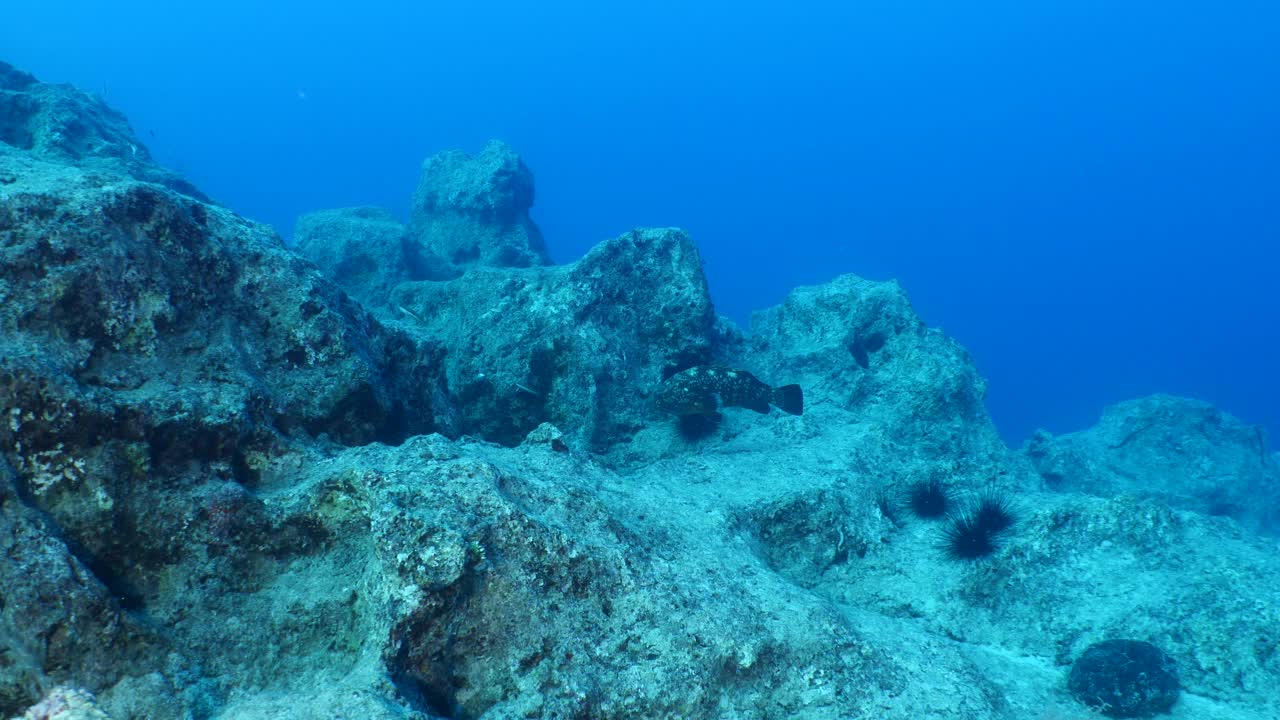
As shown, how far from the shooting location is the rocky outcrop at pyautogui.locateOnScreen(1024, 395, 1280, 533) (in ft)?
41.2

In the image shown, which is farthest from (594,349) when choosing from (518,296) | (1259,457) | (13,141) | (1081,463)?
(1259,457)

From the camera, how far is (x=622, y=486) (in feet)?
16.5

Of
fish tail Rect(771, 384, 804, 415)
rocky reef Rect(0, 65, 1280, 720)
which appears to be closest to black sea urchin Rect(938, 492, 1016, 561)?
rocky reef Rect(0, 65, 1280, 720)

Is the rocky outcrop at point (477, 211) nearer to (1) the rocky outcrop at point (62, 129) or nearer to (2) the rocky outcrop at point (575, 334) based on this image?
(2) the rocky outcrop at point (575, 334)

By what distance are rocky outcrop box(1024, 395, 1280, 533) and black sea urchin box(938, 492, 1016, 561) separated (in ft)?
22.6

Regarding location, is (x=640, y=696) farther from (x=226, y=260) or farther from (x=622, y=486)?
(x=226, y=260)

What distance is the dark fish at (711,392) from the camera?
7.67 metres

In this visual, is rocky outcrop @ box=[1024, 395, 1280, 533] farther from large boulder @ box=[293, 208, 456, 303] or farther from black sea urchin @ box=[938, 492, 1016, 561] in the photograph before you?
large boulder @ box=[293, 208, 456, 303]

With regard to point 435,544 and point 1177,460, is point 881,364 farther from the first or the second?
point 435,544

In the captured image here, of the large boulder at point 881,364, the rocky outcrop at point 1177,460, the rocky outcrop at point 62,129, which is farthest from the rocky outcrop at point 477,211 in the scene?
the rocky outcrop at point 1177,460

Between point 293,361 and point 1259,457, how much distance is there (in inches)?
695

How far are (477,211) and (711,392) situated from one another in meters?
10.1

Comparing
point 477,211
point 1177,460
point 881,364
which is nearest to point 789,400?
point 881,364

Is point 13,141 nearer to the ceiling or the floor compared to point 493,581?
nearer to the ceiling
